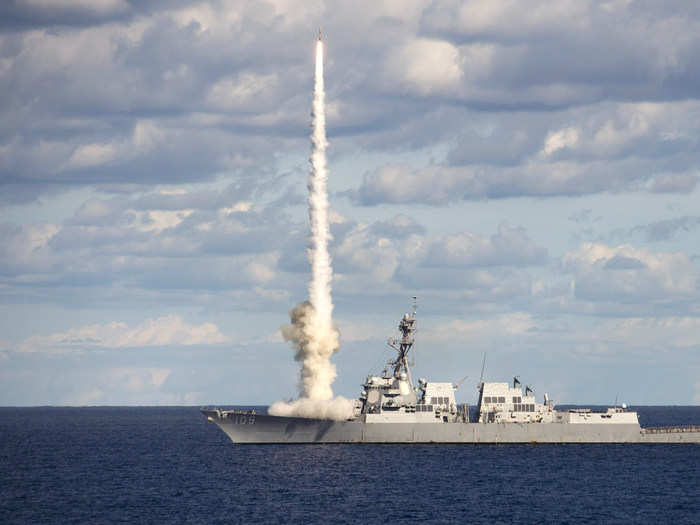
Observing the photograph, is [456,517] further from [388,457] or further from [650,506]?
[388,457]

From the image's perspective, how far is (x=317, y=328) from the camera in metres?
83.0

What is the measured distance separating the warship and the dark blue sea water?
144 centimetres

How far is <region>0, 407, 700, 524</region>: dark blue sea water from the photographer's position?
175 ft

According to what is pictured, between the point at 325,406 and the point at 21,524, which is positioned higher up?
the point at 325,406

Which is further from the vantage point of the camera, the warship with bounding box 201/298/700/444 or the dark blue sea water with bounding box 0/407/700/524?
the warship with bounding box 201/298/700/444

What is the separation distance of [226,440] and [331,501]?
54.5 m

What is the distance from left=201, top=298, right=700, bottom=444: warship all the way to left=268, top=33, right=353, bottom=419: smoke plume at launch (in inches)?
52.8

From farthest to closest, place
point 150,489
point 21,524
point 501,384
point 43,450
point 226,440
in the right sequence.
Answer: point 226,440
point 43,450
point 501,384
point 150,489
point 21,524

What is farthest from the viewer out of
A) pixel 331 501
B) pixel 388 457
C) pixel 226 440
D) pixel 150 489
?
pixel 226 440

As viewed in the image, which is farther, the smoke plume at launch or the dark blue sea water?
the smoke plume at launch

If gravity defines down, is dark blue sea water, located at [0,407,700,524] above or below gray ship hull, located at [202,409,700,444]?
below

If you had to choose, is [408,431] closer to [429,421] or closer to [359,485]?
[429,421]

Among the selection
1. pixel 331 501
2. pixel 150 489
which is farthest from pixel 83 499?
pixel 331 501

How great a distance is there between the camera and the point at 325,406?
265 feet
